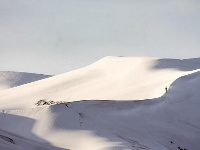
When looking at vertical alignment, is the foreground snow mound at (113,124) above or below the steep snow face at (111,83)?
below

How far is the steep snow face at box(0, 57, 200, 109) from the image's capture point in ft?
92.1

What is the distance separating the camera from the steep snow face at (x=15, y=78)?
52169 mm

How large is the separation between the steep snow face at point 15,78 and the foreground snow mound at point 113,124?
3014 cm

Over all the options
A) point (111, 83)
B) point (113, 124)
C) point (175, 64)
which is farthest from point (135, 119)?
point (175, 64)

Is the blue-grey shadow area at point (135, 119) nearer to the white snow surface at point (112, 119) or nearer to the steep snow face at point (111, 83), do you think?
the white snow surface at point (112, 119)

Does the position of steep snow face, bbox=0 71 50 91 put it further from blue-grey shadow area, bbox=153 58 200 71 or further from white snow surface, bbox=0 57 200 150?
white snow surface, bbox=0 57 200 150

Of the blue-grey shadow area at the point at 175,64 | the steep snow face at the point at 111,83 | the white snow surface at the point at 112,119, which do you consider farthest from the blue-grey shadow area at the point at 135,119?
the blue-grey shadow area at the point at 175,64

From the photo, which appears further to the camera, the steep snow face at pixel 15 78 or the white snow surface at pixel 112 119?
the steep snow face at pixel 15 78

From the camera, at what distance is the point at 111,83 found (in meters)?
33.7

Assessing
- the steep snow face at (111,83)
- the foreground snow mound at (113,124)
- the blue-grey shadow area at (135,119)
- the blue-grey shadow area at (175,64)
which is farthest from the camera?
the blue-grey shadow area at (175,64)

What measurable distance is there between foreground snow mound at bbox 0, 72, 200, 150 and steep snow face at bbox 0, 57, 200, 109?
2709mm

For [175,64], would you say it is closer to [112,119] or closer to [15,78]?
[15,78]

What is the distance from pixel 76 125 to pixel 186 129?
14.4ft

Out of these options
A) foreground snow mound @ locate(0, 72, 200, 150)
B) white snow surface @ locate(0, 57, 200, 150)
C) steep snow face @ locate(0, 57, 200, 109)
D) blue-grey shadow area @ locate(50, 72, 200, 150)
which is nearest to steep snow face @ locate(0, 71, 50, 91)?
steep snow face @ locate(0, 57, 200, 109)
